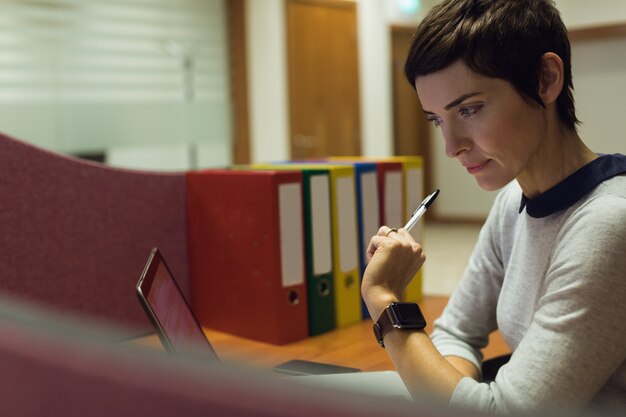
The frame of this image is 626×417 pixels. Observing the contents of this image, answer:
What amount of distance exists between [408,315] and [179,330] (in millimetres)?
368

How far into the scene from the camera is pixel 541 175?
0.98 m

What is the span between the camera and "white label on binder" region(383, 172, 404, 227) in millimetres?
1698

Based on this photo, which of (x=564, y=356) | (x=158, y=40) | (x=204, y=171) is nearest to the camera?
(x=564, y=356)

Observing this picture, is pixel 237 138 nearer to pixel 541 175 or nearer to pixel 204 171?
pixel 204 171

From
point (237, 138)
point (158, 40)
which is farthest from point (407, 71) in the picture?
point (237, 138)

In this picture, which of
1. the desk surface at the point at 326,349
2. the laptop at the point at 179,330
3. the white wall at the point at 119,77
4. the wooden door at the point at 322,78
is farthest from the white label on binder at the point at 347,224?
the wooden door at the point at 322,78

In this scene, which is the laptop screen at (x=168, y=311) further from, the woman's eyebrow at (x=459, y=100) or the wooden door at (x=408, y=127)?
the wooden door at (x=408, y=127)

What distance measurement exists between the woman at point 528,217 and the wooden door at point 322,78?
4941 millimetres

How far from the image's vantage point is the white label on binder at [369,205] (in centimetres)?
164

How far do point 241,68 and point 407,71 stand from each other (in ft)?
16.0

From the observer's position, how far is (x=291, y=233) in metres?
1.47

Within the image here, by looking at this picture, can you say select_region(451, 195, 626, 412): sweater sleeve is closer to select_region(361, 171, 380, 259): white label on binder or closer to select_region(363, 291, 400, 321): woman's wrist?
select_region(363, 291, 400, 321): woman's wrist

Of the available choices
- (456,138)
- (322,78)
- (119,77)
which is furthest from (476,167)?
(322,78)

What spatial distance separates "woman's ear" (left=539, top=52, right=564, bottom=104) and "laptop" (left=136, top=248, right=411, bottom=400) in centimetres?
41
